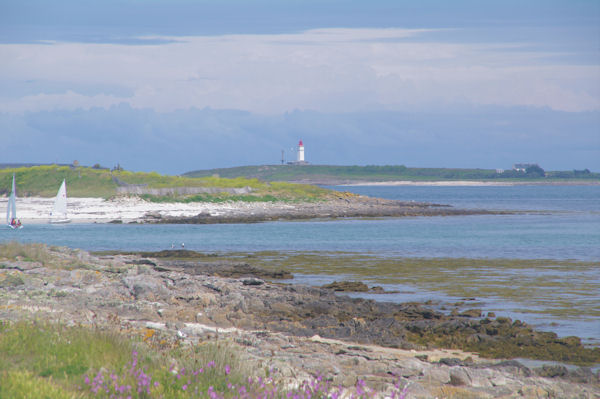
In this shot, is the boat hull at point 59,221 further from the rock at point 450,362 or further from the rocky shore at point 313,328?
the rock at point 450,362

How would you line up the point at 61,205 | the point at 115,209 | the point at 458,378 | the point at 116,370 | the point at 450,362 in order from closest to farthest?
1. the point at 116,370
2. the point at 458,378
3. the point at 450,362
4. the point at 61,205
5. the point at 115,209

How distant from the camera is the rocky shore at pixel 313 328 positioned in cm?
1019

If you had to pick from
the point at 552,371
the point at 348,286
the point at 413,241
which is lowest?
the point at 413,241

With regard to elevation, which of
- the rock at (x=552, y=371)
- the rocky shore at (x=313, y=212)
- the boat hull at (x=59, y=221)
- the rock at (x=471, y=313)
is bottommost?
the boat hull at (x=59, y=221)

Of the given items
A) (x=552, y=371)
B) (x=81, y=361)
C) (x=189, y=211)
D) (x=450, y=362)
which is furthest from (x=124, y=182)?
(x=81, y=361)

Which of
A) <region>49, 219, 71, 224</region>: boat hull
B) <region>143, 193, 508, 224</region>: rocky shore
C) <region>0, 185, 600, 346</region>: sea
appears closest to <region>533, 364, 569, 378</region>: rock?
<region>0, 185, 600, 346</region>: sea

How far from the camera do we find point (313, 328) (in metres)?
15.0

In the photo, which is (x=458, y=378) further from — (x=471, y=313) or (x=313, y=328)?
(x=471, y=313)

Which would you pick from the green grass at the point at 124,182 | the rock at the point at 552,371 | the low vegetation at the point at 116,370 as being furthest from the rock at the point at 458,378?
the green grass at the point at 124,182

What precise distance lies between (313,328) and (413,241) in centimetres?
2769

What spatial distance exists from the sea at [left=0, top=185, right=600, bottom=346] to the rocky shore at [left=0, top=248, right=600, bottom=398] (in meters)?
2.11

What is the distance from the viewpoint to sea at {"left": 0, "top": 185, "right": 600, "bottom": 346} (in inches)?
760

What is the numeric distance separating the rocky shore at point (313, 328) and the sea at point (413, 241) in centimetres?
211

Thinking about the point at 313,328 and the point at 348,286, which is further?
the point at 348,286
